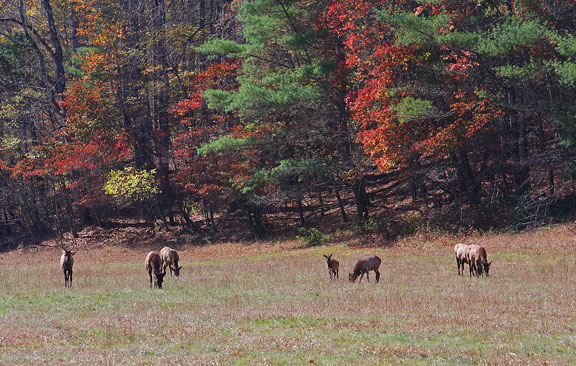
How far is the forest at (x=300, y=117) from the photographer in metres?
28.5

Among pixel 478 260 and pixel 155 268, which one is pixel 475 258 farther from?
pixel 155 268

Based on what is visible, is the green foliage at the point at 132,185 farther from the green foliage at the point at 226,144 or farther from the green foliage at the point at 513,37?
the green foliage at the point at 513,37

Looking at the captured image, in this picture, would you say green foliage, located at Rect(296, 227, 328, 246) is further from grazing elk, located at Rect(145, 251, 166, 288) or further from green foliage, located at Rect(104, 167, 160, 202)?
grazing elk, located at Rect(145, 251, 166, 288)

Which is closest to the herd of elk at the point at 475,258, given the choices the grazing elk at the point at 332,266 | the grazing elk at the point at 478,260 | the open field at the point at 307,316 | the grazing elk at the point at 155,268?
the grazing elk at the point at 478,260

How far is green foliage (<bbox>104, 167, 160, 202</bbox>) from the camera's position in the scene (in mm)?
39469

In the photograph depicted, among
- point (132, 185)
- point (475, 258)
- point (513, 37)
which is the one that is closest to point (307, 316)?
point (475, 258)

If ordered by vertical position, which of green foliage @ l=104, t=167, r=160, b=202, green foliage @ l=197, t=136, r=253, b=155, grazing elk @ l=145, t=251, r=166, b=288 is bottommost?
grazing elk @ l=145, t=251, r=166, b=288

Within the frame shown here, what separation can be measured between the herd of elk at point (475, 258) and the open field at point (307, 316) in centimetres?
41

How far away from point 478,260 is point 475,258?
18 cm

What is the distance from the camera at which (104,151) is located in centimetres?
4238

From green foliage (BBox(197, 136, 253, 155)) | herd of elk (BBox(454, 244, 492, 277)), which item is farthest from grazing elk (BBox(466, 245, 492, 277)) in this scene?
green foliage (BBox(197, 136, 253, 155))

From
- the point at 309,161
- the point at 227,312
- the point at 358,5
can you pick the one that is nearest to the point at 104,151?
the point at 309,161

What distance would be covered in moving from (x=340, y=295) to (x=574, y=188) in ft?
59.9

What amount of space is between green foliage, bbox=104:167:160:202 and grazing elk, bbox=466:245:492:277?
23.5 metres
